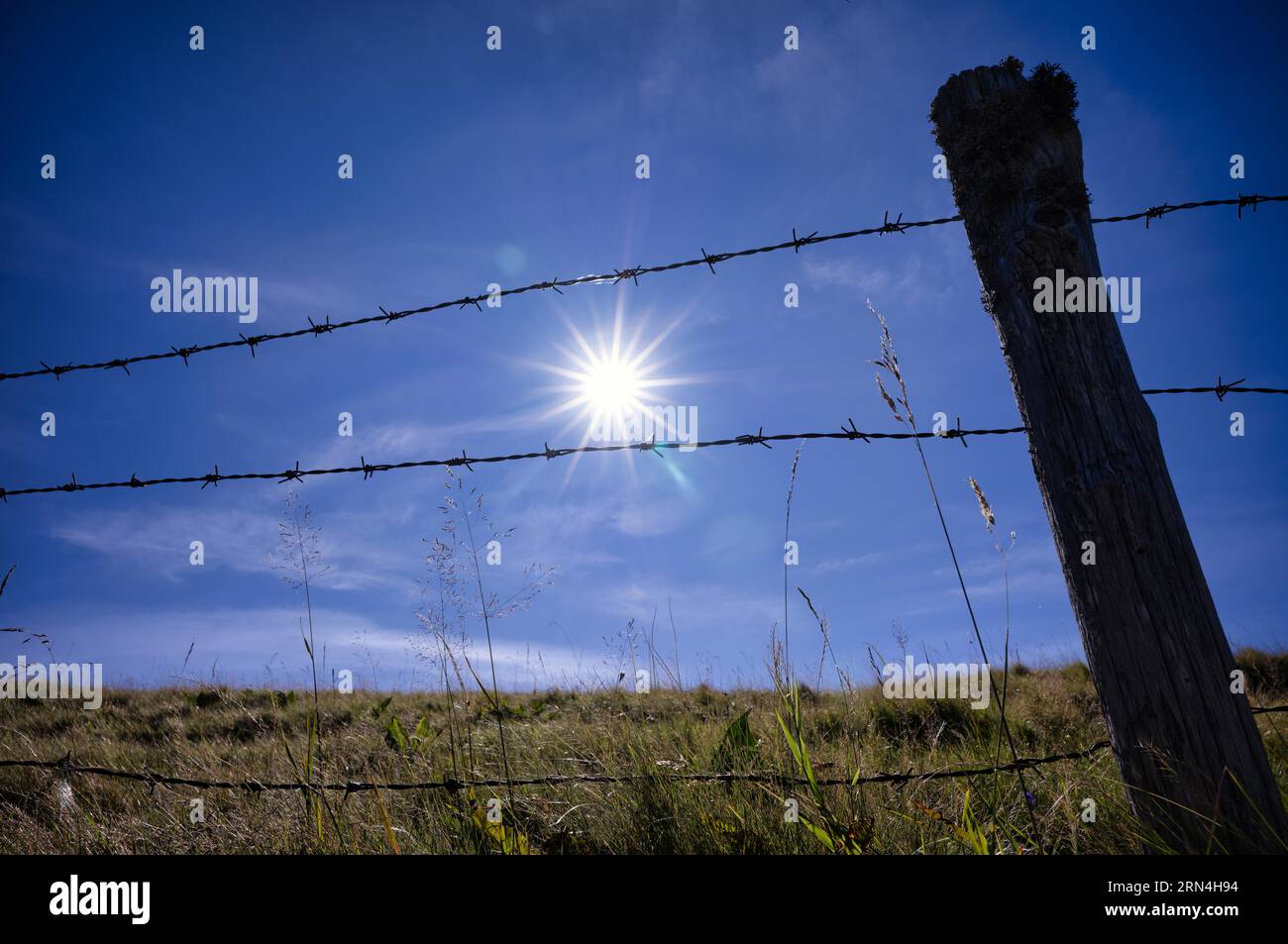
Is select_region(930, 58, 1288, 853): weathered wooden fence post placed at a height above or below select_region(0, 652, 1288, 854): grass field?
above

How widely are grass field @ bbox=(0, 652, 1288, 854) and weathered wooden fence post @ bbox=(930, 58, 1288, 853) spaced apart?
25cm

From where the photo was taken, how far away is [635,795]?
2318 millimetres

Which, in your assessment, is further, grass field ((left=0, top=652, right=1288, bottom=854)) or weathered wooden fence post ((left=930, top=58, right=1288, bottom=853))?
grass field ((left=0, top=652, right=1288, bottom=854))

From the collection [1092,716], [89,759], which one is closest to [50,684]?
[89,759]

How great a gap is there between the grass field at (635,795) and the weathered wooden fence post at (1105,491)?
248 millimetres

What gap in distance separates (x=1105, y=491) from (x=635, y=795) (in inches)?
68.5

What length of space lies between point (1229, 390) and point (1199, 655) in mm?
1049

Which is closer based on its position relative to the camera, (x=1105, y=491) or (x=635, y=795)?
(x=1105, y=491)

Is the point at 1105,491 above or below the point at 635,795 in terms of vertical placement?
above

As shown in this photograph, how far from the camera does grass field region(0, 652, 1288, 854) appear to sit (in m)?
1.94

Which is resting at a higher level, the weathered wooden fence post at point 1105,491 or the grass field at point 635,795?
the weathered wooden fence post at point 1105,491

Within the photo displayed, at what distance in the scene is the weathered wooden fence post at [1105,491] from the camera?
5.07 feet
